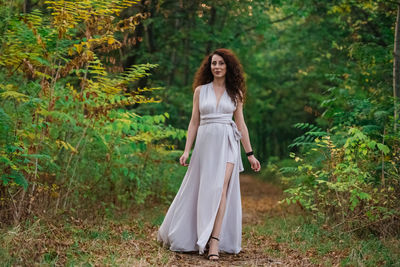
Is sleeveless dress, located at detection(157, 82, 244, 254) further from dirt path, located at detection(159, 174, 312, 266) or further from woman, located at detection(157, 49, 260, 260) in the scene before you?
dirt path, located at detection(159, 174, 312, 266)

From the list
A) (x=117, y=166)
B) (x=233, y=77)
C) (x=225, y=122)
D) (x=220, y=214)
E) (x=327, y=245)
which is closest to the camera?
(x=220, y=214)

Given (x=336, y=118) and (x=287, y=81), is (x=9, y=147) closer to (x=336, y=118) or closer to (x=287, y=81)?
(x=336, y=118)

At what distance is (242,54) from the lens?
702 inches

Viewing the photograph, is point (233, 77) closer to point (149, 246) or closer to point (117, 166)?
point (149, 246)

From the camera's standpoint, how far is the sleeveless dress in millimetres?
5172

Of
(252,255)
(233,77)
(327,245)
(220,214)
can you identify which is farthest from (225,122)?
(327,245)

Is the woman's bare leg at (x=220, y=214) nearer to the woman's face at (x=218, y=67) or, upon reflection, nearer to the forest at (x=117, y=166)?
the forest at (x=117, y=166)

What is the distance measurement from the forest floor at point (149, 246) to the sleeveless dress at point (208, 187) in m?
0.19

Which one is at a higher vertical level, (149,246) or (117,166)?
(117,166)

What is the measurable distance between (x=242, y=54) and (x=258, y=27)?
9.91ft

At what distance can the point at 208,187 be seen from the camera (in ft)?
17.0

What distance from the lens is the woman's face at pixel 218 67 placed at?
5.41 meters

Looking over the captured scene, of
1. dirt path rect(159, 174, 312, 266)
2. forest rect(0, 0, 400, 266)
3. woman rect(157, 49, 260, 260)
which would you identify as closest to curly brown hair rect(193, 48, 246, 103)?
woman rect(157, 49, 260, 260)

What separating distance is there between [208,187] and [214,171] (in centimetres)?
19
